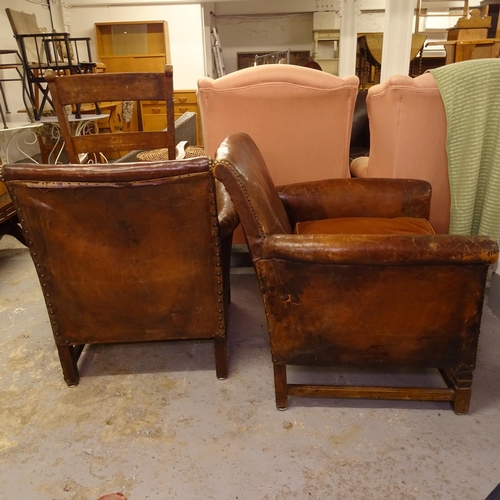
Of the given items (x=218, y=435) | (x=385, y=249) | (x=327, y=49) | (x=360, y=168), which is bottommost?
(x=218, y=435)

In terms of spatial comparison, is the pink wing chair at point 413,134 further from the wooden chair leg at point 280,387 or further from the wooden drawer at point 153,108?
the wooden drawer at point 153,108

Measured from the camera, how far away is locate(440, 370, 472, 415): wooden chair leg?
4.39 feet

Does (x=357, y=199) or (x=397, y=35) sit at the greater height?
(x=397, y=35)

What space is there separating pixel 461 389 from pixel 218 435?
749 mm

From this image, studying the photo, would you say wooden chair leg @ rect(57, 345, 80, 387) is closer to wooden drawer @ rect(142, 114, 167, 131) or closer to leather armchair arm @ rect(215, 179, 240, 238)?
leather armchair arm @ rect(215, 179, 240, 238)

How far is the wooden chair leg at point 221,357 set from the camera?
154 centimetres

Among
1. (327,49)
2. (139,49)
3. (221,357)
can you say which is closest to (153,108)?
(139,49)

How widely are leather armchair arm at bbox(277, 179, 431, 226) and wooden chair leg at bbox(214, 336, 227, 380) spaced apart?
0.65 meters

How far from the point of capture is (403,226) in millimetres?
1687

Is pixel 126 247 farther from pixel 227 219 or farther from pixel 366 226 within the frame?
pixel 366 226

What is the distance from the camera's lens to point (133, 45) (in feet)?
20.4

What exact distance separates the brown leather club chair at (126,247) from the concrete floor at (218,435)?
156 millimetres

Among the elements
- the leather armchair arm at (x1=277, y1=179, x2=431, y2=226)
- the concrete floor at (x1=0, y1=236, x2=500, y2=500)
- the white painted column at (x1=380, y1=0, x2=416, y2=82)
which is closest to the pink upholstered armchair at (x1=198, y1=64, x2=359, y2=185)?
the leather armchair arm at (x1=277, y1=179, x2=431, y2=226)

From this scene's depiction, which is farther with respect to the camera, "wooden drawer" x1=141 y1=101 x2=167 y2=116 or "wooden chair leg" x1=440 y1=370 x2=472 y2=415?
"wooden drawer" x1=141 y1=101 x2=167 y2=116
